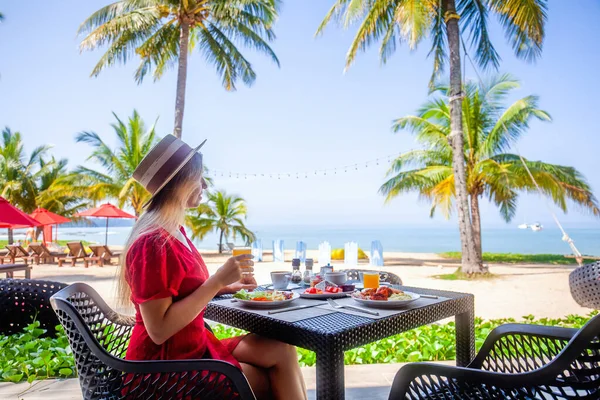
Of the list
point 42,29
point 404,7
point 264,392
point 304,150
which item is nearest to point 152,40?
point 404,7

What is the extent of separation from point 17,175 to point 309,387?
76.6 feet

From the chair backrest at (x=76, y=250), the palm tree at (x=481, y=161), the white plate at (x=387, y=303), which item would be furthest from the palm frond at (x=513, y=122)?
the chair backrest at (x=76, y=250)

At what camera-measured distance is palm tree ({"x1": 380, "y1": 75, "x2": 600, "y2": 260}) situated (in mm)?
12297

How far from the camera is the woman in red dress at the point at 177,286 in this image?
1297mm

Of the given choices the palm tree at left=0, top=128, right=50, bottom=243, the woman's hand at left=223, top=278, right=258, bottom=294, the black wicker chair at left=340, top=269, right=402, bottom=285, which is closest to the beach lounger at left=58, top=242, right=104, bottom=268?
the palm tree at left=0, top=128, right=50, bottom=243

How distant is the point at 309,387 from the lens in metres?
2.49

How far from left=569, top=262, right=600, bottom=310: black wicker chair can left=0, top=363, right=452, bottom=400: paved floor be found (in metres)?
1.84

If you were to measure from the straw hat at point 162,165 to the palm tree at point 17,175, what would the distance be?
22.4m

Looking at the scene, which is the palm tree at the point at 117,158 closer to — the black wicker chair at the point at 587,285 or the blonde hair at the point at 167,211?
the black wicker chair at the point at 587,285

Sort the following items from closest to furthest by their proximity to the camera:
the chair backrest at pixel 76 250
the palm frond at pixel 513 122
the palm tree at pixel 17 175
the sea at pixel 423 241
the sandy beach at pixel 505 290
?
1. the sandy beach at pixel 505 290
2. the palm frond at pixel 513 122
3. the chair backrest at pixel 76 250
4. the palm tree at pixel 17 175
5. the sea at pixel 423 241

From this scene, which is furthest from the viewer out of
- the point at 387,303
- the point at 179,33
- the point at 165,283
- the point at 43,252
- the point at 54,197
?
the point at 54,197

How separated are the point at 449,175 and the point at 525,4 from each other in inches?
228

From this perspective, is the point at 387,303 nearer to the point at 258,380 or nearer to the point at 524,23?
the point at 258,380

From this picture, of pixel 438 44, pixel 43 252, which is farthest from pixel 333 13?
pixel 43 252
